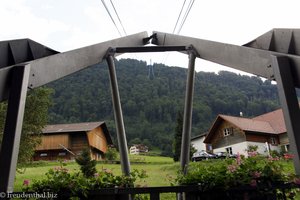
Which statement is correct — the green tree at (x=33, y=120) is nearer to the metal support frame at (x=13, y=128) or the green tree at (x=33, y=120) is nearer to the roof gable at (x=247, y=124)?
the metal support frame at (x=13, y=128)

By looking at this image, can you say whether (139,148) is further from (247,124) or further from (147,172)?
(147,172)

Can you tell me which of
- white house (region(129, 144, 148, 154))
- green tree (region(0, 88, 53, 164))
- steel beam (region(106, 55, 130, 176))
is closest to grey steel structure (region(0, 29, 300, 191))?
steel beam (region(106, 55, 130, 176))

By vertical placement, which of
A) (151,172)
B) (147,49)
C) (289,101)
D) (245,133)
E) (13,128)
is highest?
(245,133)

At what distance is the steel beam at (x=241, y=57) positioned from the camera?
2864mm

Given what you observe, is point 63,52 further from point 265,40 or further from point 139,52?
point 265,40

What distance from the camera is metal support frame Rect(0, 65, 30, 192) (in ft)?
7.34

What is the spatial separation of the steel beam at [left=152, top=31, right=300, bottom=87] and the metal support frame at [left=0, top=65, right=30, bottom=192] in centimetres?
220

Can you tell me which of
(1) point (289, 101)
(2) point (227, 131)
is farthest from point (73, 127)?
(1) point (289, 101)

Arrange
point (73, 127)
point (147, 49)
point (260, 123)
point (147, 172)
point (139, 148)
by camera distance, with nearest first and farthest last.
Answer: point (147, 49)
point (147, 172)
point (260, 123)
point (73, 127)
point (139, 148)

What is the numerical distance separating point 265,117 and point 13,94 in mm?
36312

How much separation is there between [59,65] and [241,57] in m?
1.99

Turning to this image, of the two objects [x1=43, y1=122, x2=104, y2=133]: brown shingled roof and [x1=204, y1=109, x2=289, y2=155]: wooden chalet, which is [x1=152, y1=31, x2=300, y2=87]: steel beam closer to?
[x1=204, y1=109, x2=289, y2=155]: wooden chalet

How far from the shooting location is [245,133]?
3022 cm

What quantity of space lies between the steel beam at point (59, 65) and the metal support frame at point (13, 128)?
0.08m
